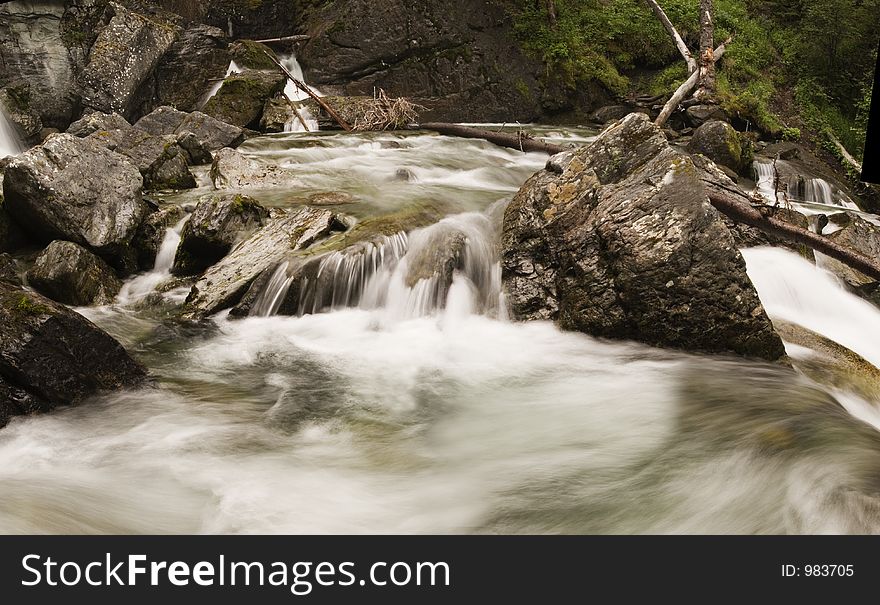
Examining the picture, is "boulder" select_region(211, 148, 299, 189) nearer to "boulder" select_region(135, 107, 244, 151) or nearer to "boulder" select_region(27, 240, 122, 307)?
"boulder" select_region(135, 107, 244, 151)

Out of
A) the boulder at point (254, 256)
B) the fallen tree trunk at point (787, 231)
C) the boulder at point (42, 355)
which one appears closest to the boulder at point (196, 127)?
the boulder at point (254, 256)

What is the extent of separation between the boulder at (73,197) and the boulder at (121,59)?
7305 millimetres

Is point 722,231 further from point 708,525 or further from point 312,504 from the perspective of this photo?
point 312,504

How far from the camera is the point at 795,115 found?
59.9ft

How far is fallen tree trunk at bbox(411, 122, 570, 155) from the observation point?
13508 mm

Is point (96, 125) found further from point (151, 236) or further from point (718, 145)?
point (718, 145)

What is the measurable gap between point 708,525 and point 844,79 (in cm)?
2011

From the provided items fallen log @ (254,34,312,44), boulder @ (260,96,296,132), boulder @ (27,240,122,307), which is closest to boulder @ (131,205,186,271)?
boulder @ (27,240,122,307)

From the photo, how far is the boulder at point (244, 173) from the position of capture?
10008mm

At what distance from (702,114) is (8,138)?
15.2m

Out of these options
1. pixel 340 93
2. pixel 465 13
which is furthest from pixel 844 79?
pixel 340 93

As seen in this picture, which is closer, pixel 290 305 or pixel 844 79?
pixel 290 305

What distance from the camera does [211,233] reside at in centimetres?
768
